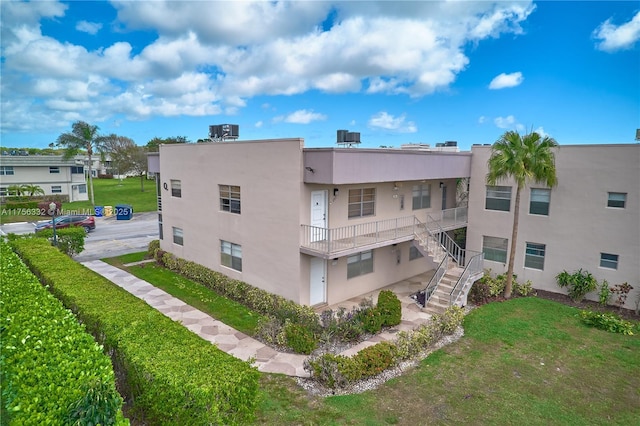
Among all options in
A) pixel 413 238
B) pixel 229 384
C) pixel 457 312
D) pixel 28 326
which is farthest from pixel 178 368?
pixel 413 238

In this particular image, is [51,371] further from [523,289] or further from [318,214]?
[523,289]

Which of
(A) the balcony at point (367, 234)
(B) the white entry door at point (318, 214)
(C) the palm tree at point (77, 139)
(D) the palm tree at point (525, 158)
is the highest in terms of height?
(C) the palm tree at point (77, 139)

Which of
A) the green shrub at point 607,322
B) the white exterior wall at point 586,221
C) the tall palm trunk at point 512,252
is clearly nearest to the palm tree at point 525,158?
the tall palm trunk at point 512,252

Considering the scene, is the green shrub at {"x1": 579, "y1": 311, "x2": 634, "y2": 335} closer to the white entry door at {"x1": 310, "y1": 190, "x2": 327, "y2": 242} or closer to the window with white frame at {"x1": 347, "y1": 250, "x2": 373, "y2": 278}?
the window with white frame at {"x1": 347, "y1": 250, "x2": 373, "y2": 278}

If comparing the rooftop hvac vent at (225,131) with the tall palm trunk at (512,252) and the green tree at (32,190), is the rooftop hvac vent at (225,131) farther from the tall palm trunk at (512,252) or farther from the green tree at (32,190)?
the green tree at (32,190)

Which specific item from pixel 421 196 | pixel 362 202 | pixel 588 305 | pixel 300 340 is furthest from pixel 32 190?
pixel 588 305

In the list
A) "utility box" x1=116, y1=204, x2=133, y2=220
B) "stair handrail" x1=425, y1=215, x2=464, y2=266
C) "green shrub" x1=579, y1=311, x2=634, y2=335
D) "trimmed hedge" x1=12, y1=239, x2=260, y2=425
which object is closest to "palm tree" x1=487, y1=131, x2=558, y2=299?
"stair handrail" x1=425, y1=215, x2=464, y2=266
